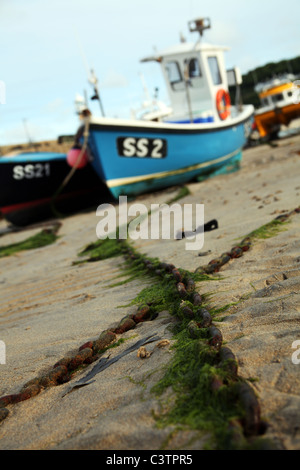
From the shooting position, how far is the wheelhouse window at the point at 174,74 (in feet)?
44.4

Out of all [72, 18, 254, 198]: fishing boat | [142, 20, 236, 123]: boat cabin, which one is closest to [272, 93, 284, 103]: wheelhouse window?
[72, 18, 254, 198]: fishing boat

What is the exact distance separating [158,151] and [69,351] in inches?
364

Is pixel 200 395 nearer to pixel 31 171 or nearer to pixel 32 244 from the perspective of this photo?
pixel 32 244

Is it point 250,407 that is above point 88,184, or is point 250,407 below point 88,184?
above

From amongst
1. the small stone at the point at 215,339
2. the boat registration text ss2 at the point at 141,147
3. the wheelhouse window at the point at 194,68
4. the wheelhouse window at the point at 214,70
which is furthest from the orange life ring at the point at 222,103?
the small stone at the point at 215,339

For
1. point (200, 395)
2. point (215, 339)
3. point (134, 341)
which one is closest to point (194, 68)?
point (134, 341)

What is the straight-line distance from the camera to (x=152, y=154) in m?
11.2

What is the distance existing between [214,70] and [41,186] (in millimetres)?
6358

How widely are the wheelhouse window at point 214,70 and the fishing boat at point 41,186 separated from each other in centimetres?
479

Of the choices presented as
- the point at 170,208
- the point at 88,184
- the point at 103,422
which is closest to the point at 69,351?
the point at 103,422

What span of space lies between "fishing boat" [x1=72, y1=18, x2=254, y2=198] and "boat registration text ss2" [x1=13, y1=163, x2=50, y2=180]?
5.28 feet

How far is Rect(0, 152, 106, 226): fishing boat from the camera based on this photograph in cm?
1152
